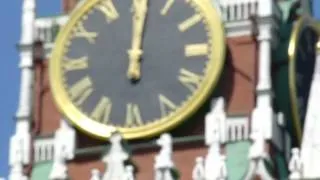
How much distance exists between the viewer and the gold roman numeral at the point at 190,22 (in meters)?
46.1

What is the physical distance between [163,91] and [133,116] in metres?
0.53

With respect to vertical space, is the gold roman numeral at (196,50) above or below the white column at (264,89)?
above

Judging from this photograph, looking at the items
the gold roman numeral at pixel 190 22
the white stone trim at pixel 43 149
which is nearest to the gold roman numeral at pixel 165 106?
the gold roman numeral at pixel 190 22

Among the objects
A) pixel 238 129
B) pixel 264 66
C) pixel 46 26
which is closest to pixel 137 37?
pixel 46 26

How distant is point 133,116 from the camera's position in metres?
45.8

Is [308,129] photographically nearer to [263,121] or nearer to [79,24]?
[263,121]

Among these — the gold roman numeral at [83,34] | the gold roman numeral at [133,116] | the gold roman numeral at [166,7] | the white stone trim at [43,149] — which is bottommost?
the white stone trim at [43,149]

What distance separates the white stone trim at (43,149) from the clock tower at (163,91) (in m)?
0.01

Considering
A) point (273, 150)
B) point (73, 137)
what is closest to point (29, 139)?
point (73, 137)

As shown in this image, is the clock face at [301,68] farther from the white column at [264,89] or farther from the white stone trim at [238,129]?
the white stone trim at [238,129]

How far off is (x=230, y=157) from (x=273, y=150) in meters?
0.60

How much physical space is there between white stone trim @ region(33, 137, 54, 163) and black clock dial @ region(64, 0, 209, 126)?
0.69 meters

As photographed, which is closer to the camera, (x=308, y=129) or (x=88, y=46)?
(x=308, y=129)

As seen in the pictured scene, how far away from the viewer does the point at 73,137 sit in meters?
46.2
